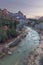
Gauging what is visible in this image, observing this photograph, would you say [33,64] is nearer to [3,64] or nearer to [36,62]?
[36,62]

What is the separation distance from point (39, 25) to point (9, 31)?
937 inches

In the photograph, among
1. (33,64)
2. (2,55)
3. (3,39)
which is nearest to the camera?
(33,64)

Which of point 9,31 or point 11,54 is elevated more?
point 9,31

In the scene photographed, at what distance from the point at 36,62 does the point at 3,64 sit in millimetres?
3045

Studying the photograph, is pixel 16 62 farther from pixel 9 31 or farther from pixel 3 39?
pixel 9 31

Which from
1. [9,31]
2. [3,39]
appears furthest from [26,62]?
[9,31]

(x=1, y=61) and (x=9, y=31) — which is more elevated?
(x=9, y=31)

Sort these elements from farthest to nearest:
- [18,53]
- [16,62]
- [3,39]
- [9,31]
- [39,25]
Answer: [39,25], [9,31], [3,39], [18,53], [16,62]

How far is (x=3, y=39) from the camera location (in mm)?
26016

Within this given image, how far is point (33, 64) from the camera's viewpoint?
54.3 feet

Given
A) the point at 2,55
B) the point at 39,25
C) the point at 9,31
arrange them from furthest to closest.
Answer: the point at 39,25 < the point at 9,31 < the point at 2,55

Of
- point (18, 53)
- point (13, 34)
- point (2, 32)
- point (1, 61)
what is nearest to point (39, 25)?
point (13, 34)

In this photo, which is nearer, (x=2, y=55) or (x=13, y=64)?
(x=13, y=64)

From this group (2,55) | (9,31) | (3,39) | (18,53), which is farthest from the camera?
(9,31)
